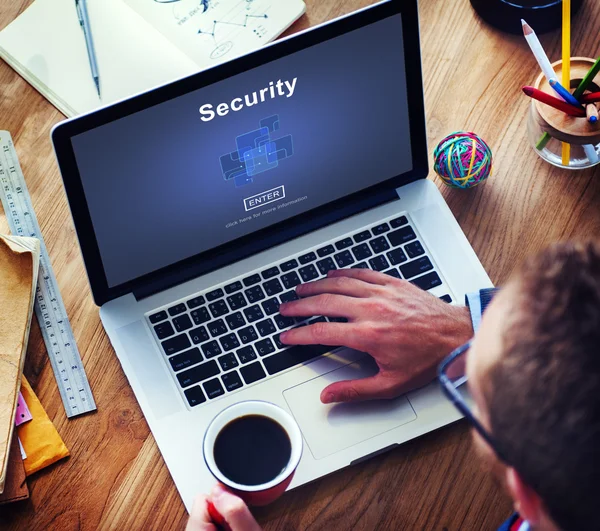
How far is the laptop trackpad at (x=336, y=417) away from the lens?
103 centimetres

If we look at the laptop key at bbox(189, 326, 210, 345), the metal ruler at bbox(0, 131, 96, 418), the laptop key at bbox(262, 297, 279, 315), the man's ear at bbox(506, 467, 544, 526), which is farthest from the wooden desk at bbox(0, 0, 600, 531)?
the man's ear at bbox(506, 467, 544, 526)

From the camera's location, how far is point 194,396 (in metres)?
1.05

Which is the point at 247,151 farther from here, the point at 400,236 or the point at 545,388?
the point at 545,388

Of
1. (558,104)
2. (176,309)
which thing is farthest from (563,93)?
(176,309)

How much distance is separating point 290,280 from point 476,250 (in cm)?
27

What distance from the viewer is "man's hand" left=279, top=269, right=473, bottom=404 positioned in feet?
3.43

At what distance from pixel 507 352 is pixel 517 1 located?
76cm

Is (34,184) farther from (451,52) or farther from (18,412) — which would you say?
(451,52)

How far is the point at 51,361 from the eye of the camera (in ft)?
3.60

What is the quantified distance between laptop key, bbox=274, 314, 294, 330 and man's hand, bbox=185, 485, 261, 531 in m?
0.24

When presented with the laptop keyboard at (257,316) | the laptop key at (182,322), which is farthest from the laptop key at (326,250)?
the laptop key at (182,322)

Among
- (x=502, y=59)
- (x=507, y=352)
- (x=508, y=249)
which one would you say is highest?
(x=507, y=352)

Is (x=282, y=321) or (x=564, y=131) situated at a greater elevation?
(x=564, y=131)

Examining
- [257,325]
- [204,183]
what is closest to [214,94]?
[204,183]
